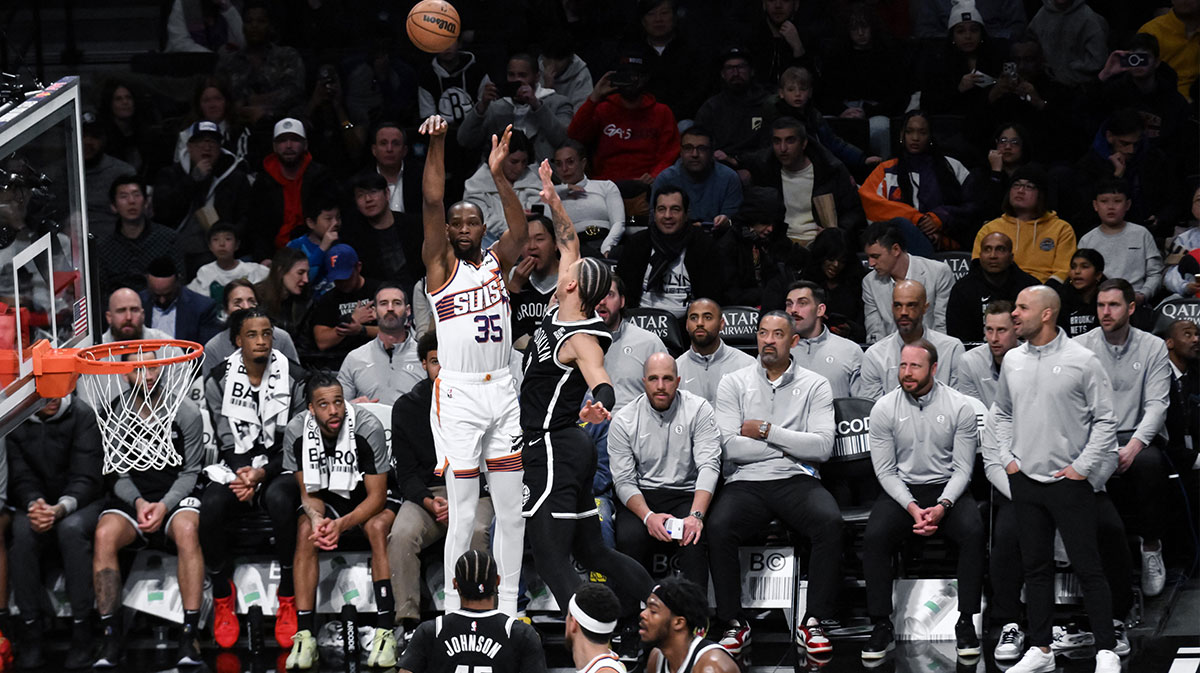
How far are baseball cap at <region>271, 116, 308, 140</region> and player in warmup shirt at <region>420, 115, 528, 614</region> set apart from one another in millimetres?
5092

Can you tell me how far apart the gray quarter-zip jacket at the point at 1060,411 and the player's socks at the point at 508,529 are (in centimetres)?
294

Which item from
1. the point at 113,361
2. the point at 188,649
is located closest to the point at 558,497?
the point at 113,361

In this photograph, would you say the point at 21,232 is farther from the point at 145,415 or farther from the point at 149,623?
the point at 149,623

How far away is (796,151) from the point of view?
12234mm

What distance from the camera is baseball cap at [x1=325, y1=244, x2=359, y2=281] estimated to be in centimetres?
1158

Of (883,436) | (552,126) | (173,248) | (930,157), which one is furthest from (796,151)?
(173,248)

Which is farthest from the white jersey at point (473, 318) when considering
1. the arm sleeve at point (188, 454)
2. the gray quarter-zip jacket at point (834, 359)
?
the gray quarter-zip jacket at point (834, 359)

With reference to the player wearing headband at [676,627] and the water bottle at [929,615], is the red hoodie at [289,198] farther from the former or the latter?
the player wearing headband at [676,627]

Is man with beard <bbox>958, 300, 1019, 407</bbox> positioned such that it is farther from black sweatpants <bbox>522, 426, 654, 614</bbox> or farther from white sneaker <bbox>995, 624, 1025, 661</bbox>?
black sweatpants <bbox>522, 426, 654, 614</bbox>

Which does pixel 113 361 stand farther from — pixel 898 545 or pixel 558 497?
pixel 898 545

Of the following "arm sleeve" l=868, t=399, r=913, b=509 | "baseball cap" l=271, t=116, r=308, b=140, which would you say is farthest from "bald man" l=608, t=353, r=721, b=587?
"baseball cap" l=271, t=116, r=308, b=140

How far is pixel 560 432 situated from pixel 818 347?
274cm

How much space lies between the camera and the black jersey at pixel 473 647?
6.91 m

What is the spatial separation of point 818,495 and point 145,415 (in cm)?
396
